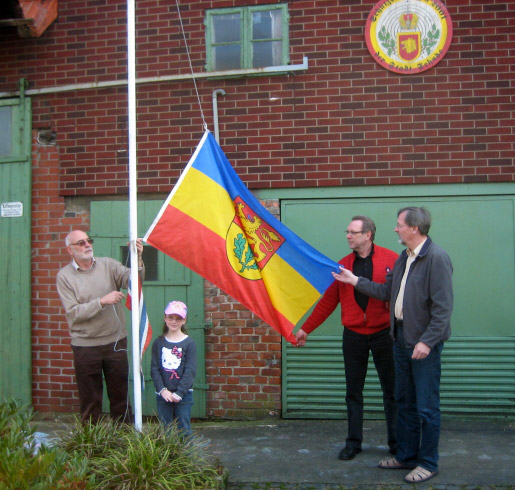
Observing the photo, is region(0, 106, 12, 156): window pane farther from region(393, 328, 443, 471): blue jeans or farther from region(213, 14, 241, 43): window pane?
region(393, 328, 443, 471): blue jeans

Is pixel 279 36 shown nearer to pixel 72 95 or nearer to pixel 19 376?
pixel 72 95

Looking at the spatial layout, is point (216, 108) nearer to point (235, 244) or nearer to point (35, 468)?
point (235, 244)

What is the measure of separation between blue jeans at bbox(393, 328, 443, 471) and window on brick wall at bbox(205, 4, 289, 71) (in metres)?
3.32

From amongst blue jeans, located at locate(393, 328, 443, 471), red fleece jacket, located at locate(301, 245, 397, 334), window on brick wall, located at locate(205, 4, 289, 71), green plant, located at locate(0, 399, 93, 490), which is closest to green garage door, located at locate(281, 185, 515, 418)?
red fleece jacket, located at locate(301, 245, 397, 334)

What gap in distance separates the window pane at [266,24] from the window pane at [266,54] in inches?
2.9

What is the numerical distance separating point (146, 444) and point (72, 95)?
161 inches

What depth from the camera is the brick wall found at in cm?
616

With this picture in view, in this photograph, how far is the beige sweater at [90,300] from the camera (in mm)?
5117

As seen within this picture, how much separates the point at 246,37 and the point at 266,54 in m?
0.27

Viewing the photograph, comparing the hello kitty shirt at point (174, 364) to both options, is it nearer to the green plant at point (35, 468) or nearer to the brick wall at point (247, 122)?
the green plant at point (35, 468)

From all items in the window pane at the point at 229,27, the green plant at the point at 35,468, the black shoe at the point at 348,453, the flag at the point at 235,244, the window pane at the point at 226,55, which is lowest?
the black shoe at the point at 348,453

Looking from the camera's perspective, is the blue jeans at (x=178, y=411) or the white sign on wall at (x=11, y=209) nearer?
the blue jeans at (x=178, y=411)

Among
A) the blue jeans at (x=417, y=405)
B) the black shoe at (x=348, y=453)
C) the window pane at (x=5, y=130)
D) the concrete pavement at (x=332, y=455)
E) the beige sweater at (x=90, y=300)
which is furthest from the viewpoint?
the window pane at (x=5, y=130)

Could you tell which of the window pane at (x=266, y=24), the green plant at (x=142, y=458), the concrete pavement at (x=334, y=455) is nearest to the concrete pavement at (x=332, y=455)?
the concrete pavement at (x=334, y=455)
